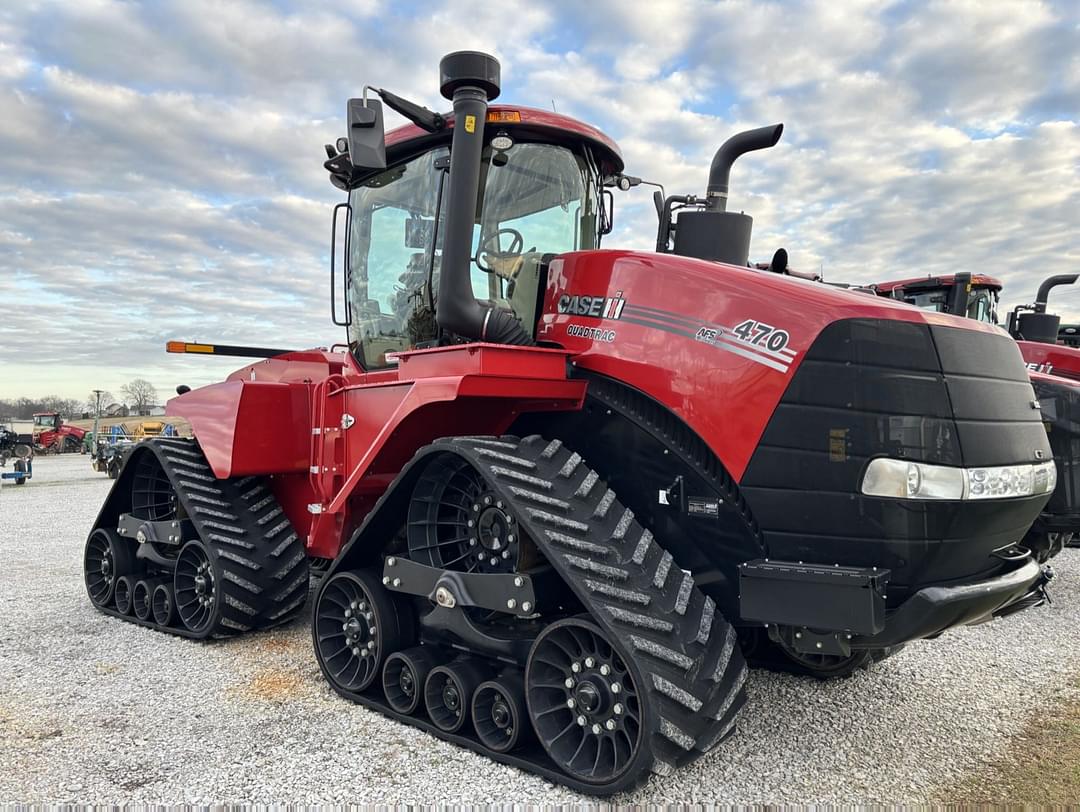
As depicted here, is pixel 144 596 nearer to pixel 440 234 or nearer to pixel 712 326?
pixel 440 234

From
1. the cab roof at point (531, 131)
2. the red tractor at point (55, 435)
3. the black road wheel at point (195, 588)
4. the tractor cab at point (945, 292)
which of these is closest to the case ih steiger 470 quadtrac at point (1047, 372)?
the tractor cab at point (945, 292)

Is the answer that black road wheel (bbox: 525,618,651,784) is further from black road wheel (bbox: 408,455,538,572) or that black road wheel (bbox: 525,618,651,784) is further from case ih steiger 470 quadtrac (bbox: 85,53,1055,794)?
black road wheel (bbox: 408,455,538,572)

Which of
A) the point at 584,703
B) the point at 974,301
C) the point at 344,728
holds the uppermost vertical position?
the point at 974,301

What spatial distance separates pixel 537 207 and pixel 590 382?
1178mm

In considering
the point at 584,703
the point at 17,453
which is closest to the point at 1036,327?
the point at 584,703

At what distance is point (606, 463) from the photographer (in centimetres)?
398

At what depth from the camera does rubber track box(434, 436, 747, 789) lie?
3.12 meters

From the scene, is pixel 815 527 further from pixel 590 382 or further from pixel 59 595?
pixel 59 595

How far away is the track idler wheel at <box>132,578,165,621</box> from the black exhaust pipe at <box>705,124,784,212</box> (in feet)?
15.7

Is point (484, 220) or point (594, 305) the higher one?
point (484, 220)

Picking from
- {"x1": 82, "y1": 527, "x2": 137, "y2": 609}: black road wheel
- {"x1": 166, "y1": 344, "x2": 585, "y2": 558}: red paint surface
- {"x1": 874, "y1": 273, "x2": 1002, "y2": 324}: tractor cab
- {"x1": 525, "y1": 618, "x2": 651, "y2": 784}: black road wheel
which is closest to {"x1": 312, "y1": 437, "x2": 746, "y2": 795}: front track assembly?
{"x1": 525, "y1": 618, "x2": 651, "y2": 784}: black road wheel

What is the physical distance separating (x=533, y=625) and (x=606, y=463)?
83 centimetres

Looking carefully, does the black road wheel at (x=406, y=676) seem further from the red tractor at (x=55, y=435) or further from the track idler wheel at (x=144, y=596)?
the red tractor at (x=55, y=435)

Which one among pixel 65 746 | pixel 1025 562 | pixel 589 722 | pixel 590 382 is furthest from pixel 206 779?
pixel 1025 562
